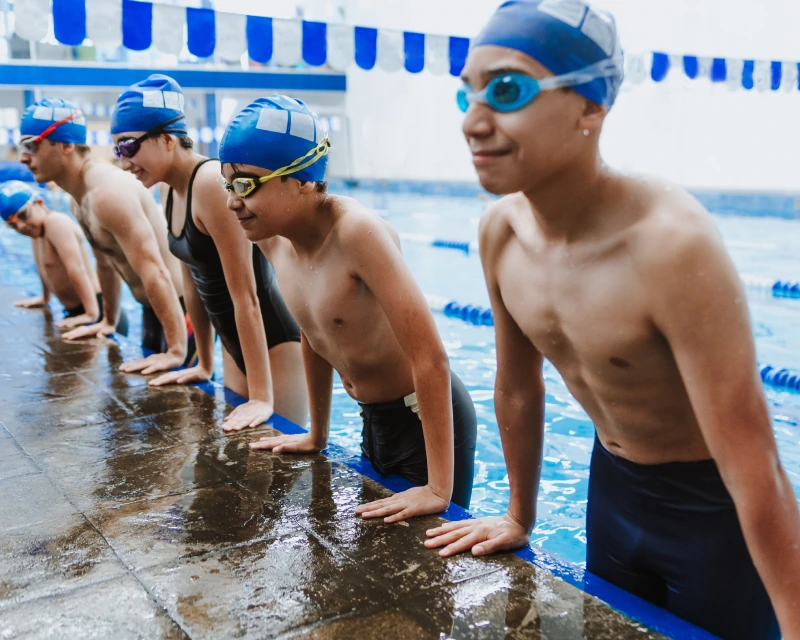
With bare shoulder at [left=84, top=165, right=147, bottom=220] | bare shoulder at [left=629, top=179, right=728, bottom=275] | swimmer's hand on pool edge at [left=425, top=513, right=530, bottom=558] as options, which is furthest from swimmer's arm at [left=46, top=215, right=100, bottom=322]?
bare shoulder at [left=629, top=179, right=728, bottom=275]

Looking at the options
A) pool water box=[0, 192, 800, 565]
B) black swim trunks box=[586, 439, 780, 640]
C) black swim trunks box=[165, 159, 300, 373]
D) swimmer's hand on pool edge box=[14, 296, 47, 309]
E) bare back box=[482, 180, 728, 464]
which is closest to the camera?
bare back box=[482, 180, 728, 464]

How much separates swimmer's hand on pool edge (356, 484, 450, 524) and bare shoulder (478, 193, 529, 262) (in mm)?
812

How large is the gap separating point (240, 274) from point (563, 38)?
2145 mm

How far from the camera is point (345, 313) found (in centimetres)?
Result: 248

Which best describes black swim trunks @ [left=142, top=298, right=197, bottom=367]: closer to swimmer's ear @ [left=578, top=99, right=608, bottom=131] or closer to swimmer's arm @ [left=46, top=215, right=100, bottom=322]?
swimmer's arm @ [left=46, top=215, right=100, bottom=322]

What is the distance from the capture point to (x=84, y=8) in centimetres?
672

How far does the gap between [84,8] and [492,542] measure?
6.46 m

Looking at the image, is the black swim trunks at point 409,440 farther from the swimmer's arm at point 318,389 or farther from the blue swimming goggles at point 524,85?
the blue swimming goggles at point 524,85

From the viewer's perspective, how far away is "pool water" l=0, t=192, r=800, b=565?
14.4ft

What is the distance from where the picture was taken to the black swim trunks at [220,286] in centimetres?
350

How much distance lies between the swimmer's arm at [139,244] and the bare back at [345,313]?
1610mm

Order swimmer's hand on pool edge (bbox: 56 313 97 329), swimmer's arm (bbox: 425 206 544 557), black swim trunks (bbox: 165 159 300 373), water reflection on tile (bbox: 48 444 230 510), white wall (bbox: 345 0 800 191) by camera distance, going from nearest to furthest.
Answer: swimmer's arm (bbox: 425 206 544 557) < water reflection on tile (bbox: 48 444 230 510) < black swim trunks (bbox: 165 159 300 373) < swimmer's hand on pool edge (bbox: 56 313 97 329) < white wall (bbox: 345 0 800 191)

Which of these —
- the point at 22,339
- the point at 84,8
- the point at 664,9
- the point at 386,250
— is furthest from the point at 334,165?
the point at 386,250

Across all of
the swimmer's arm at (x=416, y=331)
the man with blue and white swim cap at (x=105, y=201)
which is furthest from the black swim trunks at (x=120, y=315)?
the swimmer's arm at (x=416, y=331)
